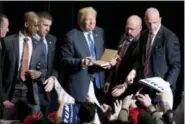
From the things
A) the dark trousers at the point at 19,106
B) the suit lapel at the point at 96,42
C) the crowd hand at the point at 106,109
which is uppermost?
the suit lapel at the point at 96,42

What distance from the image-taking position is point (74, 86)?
8.16 m

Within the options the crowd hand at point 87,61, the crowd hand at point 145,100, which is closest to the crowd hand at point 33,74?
the crowd hand at point 87,61

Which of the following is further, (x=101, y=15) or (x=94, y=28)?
(x=101, y=15)

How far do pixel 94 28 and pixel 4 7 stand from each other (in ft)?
4.93

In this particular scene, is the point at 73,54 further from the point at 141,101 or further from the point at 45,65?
the point at 141,101

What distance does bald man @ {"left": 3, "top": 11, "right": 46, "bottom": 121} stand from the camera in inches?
323

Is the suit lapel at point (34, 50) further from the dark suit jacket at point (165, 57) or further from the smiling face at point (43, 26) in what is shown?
the dark suit jacket at point (165, 57)

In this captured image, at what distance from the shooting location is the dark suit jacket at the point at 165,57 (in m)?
7.91

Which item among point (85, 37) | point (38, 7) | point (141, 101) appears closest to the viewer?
point (141, 101)

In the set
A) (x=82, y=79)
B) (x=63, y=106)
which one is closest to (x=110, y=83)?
(x=82, y=79)

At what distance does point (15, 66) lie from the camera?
8250mm

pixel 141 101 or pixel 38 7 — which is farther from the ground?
pixel 38 7

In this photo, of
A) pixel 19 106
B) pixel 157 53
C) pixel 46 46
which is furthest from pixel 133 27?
pixel 19 106

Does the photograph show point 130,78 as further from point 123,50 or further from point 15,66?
point 15,66
